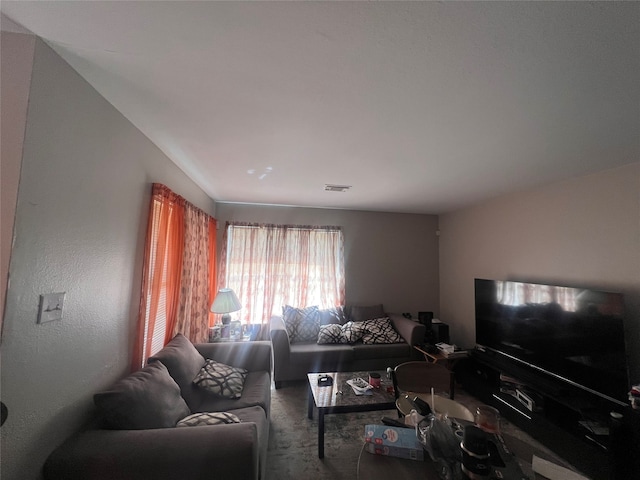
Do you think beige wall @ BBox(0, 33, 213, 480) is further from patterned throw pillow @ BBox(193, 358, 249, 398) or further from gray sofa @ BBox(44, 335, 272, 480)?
patterned throw pillow @ BBox(193, 358, 249, 398)

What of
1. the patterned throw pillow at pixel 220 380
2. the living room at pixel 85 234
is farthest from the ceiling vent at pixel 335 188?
the patterned throw pillow at pixel 220 380

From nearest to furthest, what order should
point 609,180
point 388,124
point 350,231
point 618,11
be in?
point 618,11
point 388,124
point 609,180
point 350,231

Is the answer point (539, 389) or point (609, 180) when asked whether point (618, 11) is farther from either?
point (539, 389)

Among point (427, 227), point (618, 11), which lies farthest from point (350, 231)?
point (618, 11)

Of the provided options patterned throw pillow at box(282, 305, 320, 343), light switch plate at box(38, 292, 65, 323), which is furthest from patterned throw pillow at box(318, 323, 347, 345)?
light switch plate at box(38, 292, 65, 323)

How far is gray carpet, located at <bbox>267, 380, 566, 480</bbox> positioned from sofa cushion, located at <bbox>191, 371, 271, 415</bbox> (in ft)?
1.16

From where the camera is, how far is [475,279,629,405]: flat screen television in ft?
5.99

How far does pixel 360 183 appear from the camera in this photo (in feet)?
8.87

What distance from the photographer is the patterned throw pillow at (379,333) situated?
3.38m

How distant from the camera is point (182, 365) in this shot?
75.0 inches

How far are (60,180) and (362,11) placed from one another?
56.1 inches

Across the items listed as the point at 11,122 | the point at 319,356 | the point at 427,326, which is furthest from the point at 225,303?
the point at 427,326

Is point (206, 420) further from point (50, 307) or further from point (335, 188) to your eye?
point (335, 188)

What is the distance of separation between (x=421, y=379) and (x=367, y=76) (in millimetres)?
2165
